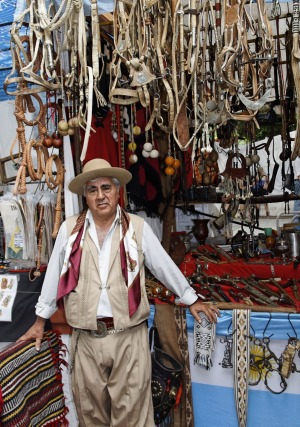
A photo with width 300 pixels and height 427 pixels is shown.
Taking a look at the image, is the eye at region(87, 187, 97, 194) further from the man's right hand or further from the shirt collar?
the man's right hand

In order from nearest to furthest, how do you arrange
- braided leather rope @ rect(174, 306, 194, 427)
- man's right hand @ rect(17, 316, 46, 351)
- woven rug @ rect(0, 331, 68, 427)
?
woven rug @ rect(0, 331, 68, 427) → man's right hand @ rect(17, 316, 46, 351) → braided leather rope @ rect(174, 306, 194, 427)

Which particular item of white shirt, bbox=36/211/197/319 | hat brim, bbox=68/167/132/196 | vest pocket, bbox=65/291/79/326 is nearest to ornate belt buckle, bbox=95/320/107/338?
vest pocket, bbox=65/291/79/326

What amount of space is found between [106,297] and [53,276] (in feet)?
1.16

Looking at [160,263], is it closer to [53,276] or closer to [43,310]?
[53,276]

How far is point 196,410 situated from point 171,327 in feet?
1.80

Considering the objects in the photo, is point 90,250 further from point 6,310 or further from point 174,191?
point 174,191

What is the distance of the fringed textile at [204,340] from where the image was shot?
2.68 meters

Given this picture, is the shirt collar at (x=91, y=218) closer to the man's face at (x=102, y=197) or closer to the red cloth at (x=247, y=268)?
the man's face at (x=102, y=197)

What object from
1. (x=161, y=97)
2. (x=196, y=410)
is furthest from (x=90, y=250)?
(x=196, y=410)

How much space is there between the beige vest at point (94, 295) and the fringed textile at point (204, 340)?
1.53 ft

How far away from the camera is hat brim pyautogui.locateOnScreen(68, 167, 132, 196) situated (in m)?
2.38

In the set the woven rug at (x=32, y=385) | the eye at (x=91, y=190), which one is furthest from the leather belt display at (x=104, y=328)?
the eye at (x=91, y=190)

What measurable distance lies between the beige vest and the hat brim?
1.07ft

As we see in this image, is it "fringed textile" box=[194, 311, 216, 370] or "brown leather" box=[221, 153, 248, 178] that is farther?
"brown leather" box=[221, 153, 248, 178]
